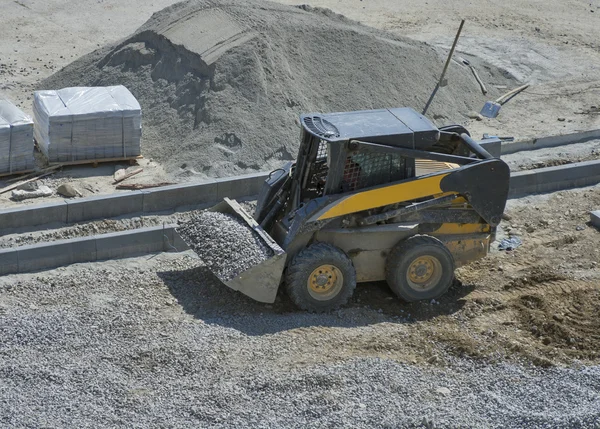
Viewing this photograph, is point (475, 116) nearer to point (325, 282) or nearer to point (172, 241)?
point (172, 241)

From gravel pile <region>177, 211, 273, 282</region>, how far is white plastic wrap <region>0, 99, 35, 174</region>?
375 centimetres

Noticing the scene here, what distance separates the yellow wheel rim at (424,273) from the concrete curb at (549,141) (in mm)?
4951

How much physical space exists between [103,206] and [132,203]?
396mm

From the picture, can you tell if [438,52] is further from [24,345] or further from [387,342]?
[24,345]

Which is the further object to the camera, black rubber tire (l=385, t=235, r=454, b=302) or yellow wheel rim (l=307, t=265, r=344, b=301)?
black rubber tire (l=385, t=235, r=454, b=302)

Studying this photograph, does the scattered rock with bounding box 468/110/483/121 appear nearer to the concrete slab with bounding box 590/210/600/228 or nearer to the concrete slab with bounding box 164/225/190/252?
the concrete slab with bounding box 590/210/600/228

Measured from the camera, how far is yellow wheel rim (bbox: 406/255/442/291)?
10.9 m

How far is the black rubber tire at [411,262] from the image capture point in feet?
35.2

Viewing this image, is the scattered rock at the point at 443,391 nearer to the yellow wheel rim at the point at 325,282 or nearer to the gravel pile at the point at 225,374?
the gravel pile at the point at 225,374

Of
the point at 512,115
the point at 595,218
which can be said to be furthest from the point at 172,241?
the point at 512,115

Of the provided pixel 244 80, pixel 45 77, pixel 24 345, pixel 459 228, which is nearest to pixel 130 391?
pixel 24 345

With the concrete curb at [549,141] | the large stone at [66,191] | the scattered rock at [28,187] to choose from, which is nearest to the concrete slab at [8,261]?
the large stone at [66,191]

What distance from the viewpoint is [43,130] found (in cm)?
1430

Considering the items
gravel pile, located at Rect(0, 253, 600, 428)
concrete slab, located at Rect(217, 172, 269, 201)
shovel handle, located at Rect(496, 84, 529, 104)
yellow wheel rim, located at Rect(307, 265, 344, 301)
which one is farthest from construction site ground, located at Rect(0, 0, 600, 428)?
shovel handle, located at Rect(496, 84, 529, 104)
